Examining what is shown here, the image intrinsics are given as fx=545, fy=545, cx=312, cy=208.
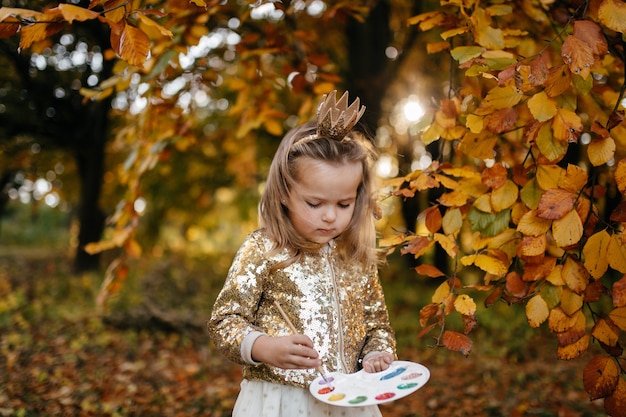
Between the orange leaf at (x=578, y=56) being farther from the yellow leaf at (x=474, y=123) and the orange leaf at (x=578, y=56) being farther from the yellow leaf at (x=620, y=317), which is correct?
the yellow leaf at (x=620, y=317)

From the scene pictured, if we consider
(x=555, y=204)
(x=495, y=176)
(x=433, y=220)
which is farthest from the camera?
(x=433, y=220)

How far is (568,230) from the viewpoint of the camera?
161 centimetres

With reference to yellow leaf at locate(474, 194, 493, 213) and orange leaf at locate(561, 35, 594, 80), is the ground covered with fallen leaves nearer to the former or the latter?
yellow leaf at locate(474, 194, 493, 213)

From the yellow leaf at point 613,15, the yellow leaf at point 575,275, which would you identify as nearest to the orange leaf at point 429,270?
the yellow leaf at point 575,275

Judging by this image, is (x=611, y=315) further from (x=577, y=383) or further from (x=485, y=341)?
(x=485, y=341)

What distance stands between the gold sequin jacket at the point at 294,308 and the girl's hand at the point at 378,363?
0.07m

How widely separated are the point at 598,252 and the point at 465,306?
431 mm

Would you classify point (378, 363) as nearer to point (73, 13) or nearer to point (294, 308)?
point (294, 308)

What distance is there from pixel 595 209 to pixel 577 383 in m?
3.25

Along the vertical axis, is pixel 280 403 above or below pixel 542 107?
below

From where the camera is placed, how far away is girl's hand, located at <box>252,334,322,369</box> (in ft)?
5.07

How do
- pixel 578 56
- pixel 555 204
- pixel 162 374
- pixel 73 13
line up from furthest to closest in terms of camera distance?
pixel 162 374, pixel 555 204, pixel 578 56, pixel 73 13

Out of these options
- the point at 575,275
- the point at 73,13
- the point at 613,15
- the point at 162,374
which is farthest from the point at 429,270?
the point at 162,374

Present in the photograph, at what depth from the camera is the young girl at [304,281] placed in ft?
5.70
